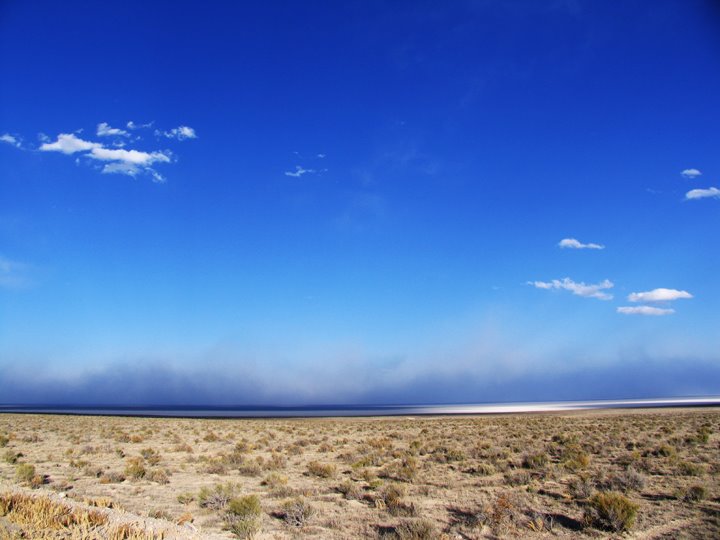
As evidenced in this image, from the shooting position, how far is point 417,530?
30.2 ft

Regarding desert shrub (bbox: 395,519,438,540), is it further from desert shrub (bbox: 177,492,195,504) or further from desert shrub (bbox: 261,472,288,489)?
desert shrub (bbox: 177,492,195,504)

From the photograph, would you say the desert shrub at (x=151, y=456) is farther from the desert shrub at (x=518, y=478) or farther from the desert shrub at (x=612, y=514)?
the desert shrub at (x=612, y=514)

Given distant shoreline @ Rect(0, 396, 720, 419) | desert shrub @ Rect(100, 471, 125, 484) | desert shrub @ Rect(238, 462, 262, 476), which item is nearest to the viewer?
desert shrub @ Rect(100, 471, 125, 484)

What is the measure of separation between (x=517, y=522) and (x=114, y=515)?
8.74m

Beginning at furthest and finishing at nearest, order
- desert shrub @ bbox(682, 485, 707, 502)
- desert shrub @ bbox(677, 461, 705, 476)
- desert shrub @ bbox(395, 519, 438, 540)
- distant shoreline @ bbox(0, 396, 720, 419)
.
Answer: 1. distant shoreline @ bbox(0, 396, 720, 419)
2. desert shrub @ bbox(677, 461, 705, 476)
3. desert shrub @ bbox(682, 485, 707, 502)
4. desert shrub @ bbox(395, 519, 438, 540)

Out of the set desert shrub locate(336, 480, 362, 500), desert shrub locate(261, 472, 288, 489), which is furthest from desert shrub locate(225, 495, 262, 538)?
desert shrub locate(336, 480, 362, 500)

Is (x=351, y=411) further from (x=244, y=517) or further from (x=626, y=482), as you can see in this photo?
(x=244, y=517)

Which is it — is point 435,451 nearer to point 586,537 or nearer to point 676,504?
point 676,504

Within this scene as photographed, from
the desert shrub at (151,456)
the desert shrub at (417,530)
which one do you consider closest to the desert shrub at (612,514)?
the desert shrub at (417,530)

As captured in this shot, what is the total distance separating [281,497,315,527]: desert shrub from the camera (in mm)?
10495

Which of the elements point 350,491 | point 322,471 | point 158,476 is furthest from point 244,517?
point 158,476

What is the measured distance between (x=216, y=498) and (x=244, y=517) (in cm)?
194

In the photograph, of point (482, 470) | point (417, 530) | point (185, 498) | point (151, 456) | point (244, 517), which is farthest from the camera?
point (151, 456)

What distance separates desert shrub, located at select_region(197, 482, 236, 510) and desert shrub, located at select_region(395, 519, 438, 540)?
492 cm
